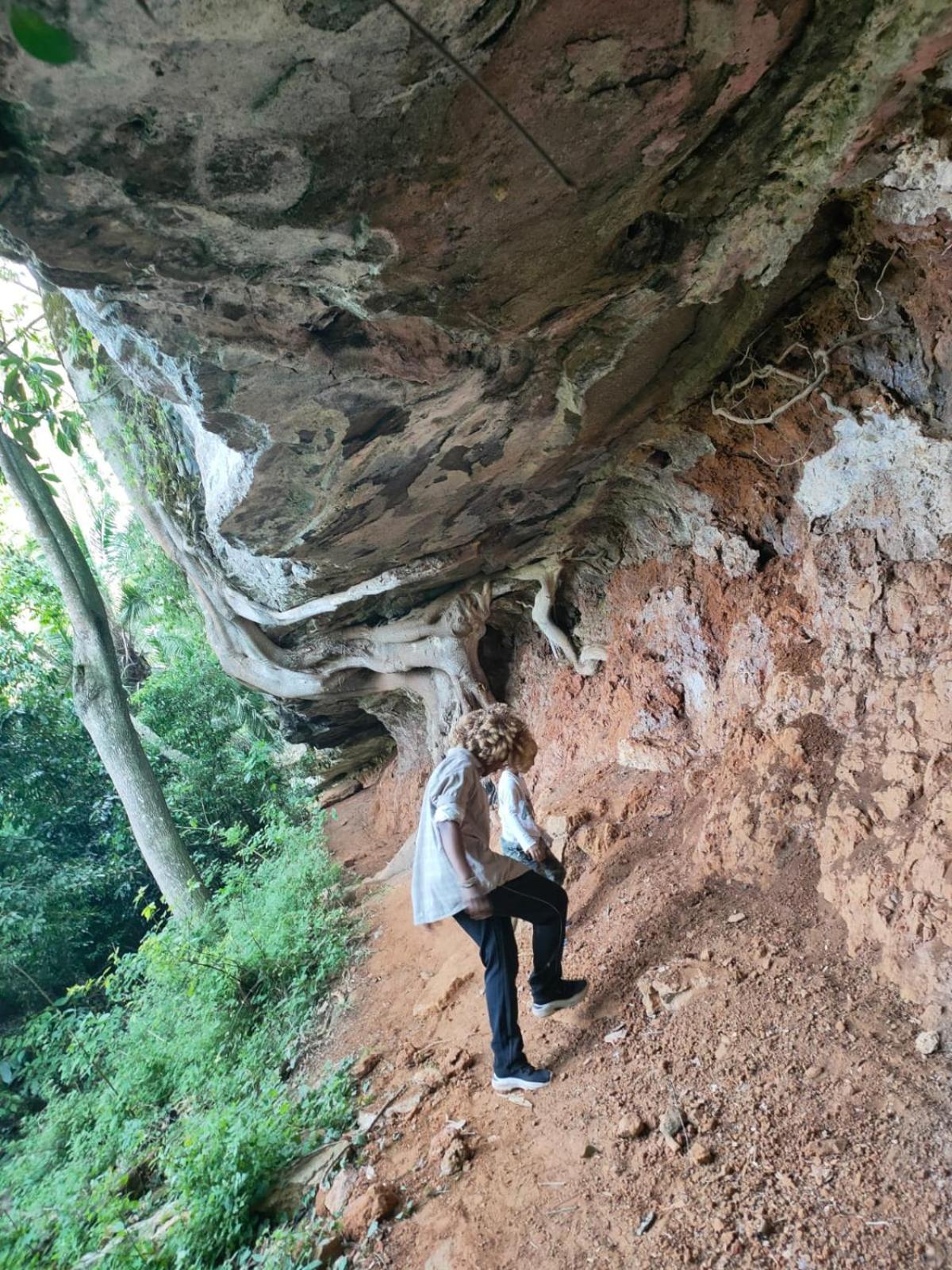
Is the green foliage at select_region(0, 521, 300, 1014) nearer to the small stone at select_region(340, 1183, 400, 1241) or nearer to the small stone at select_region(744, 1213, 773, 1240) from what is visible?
the small stone at select_region(340, 1183, 400, 1241)

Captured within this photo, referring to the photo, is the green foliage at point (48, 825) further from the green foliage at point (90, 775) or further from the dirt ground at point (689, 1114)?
the dirt ground at point (689, 1114)

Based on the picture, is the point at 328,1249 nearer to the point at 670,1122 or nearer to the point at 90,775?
the point at 670,1122

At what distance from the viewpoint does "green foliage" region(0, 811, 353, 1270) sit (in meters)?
3.30

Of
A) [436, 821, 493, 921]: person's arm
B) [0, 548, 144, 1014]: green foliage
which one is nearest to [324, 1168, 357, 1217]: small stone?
[436, 821, 493, 921]: person's arm

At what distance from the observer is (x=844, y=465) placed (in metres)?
3.83

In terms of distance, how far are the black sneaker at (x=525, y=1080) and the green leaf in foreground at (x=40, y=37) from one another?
3.66 metres

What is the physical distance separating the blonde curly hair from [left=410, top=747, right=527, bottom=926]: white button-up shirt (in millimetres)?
75

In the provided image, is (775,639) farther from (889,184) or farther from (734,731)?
(889,184)

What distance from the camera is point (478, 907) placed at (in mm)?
2938

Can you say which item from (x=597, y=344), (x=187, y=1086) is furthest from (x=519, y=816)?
(x=187, y=1086)

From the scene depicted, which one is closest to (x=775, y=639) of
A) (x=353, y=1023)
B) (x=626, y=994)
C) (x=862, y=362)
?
(x=862, y=362)

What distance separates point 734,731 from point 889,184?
2810 mm

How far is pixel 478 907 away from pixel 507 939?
297 millimetres

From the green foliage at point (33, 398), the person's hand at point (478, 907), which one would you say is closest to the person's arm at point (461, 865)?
the person's hand at point (478, 907)
